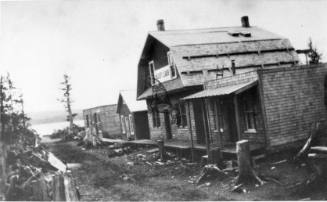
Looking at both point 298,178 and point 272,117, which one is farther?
point 272,117

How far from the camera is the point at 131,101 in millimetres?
25203

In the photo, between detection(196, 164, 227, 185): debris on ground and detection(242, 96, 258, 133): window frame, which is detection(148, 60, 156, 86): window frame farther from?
detection(196, 164, 227, 185): debris on ground

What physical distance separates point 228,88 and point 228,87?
0.47 metres

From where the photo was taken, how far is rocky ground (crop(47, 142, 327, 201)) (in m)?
8.38

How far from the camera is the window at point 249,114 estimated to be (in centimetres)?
1259

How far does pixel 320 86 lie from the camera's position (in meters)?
12.8

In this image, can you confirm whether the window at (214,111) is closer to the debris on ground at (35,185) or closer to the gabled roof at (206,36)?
the gabled roof at (206,36)

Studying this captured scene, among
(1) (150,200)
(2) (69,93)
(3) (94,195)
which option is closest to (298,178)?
(1) (150,200)

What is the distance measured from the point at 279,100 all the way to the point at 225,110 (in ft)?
9.33

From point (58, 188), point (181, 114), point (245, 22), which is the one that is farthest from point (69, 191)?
point (245, 22)

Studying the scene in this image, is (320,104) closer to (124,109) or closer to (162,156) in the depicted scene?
(162,156)

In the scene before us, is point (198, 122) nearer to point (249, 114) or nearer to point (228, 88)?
point (249, 114)

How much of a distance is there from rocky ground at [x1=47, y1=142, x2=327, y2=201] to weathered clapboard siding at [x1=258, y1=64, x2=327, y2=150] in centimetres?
106

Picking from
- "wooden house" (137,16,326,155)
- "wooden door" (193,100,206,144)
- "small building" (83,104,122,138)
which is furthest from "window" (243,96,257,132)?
"small building" (83,104,122,138)
